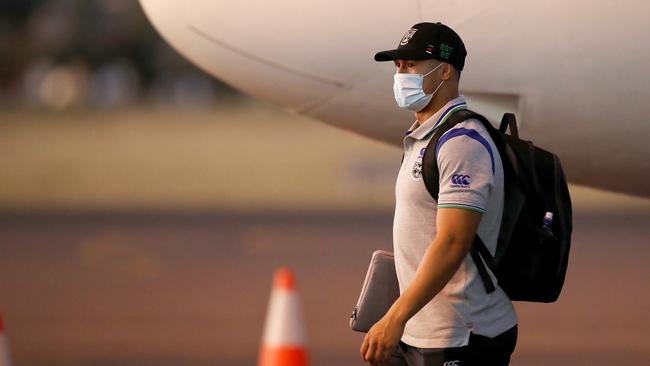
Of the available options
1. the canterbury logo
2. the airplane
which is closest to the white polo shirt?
the canterbury logo

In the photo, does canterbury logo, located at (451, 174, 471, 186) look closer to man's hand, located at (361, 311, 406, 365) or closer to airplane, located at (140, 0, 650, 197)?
man's hand, located at (361, 311, 406, 365)

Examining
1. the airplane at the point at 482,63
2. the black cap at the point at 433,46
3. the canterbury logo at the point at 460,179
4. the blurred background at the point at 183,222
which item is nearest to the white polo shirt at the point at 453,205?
the canterbury logo at the point at 460,179

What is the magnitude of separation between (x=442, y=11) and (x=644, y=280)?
23.0 feet

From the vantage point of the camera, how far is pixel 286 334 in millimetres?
6246

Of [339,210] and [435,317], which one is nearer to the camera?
[435,317]

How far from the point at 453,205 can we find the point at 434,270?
6.6 inches

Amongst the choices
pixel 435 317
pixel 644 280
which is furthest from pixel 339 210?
pixel 435 317

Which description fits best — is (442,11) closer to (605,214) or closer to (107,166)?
(605,214)

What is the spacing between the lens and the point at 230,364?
26.4ft

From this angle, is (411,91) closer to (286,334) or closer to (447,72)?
(447,72)

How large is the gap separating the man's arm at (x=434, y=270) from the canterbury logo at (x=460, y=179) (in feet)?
0.21

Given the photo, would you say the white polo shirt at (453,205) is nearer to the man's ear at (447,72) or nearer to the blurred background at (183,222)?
the man's ear at (447,72)

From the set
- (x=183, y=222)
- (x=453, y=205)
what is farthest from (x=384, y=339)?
(x=183, y=222)

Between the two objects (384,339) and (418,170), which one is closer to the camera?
(384,339)
